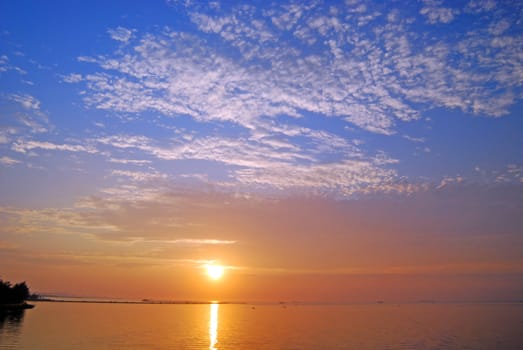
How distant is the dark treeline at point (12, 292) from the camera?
162m

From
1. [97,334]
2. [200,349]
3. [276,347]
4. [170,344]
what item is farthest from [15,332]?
[276,347]

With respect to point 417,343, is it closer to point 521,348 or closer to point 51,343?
point 521,348

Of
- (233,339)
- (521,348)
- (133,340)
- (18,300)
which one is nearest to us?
(521,348)

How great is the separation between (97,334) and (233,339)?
31.9 metres

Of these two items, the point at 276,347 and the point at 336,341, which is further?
the point at 336,341

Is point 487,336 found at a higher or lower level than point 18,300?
lower

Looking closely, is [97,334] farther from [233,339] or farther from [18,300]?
[18,300]

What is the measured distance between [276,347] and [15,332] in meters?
58.0

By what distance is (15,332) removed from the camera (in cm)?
9250

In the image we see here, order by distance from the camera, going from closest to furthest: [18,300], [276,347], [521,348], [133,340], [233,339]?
[521,348] → [276,347] → [133,340] → [233,339] → [18,300]

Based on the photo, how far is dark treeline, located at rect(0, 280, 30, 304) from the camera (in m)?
162

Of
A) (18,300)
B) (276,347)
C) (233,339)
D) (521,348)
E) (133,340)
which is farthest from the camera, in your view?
(18,300)

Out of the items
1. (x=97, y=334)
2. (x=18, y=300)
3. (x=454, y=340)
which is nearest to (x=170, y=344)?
(x=97, y=334)

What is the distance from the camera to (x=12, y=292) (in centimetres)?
17175
